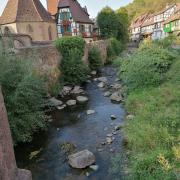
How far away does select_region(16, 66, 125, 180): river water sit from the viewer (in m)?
7.52

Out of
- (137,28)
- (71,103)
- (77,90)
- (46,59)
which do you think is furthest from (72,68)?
(137,28)

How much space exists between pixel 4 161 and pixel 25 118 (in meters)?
6.23

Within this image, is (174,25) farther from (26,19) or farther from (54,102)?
(54,102)

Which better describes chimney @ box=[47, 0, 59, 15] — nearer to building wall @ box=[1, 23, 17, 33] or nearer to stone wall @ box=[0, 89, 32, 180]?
building wall @ box=[1, 23, 17, 33]

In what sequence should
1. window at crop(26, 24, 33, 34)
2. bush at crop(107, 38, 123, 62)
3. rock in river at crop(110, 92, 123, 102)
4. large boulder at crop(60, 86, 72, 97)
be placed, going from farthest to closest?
bush at crop(107, 38, 123, 62)
window at crop(26, 24, 33, 34)
large boulder at crop(60, 86, 72, 97)
rock in river at crop(110, 92, 123, 102)

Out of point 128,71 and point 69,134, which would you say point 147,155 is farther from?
point 128,71

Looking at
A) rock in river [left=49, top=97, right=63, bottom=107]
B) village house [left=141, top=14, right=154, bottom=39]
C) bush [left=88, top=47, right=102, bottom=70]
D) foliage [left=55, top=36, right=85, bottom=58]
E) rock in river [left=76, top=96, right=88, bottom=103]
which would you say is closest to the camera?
rock in river [left=49, top=97, right=63, bottom=107]

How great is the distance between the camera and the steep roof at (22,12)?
25.7 metres

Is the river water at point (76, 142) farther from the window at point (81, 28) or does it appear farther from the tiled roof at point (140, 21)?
the tiled roof at point (140, 21)

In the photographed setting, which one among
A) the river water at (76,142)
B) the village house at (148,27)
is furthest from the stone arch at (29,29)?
the village house at (148,27)

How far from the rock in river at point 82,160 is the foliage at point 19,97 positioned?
99.9 inches

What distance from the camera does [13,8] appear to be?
2627 cm

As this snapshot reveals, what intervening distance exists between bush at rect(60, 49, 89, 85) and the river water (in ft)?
16.1

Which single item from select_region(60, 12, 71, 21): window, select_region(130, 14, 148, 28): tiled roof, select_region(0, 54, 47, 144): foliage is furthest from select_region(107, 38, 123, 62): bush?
select_region(130, 14, 148, 28): tiled roof
